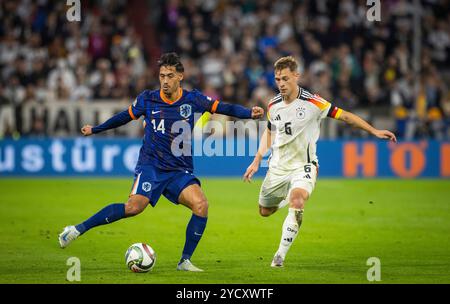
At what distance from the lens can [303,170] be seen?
972 cm

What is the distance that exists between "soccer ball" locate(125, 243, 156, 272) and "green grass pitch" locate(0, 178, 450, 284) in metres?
0.10

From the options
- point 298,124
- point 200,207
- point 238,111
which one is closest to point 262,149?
point 298,124

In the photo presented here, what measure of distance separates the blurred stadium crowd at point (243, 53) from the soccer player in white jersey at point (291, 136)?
36.8 ft

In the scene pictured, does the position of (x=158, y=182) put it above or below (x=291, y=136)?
below

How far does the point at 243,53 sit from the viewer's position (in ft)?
74.8

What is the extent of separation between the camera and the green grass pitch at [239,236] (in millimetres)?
8969

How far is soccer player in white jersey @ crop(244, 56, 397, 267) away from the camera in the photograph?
9523mm

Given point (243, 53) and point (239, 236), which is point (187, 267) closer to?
point (239, 236)

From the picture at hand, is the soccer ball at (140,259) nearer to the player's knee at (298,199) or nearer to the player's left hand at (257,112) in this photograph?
the player's knee at (298,199)

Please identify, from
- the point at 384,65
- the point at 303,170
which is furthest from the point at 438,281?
the point at 384,65

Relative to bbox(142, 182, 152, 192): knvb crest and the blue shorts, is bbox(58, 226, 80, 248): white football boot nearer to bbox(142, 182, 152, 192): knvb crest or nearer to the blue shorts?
the blue shorts

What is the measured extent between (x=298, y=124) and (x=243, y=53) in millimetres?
13219

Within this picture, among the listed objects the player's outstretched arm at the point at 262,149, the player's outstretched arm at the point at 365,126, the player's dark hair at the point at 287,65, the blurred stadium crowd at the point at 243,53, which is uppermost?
the blurred stadium crowd at the point at 243,53

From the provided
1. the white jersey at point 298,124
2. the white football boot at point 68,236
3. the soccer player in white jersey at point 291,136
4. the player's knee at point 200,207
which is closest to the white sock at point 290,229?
the soccer player in white jersey at point 291,136
